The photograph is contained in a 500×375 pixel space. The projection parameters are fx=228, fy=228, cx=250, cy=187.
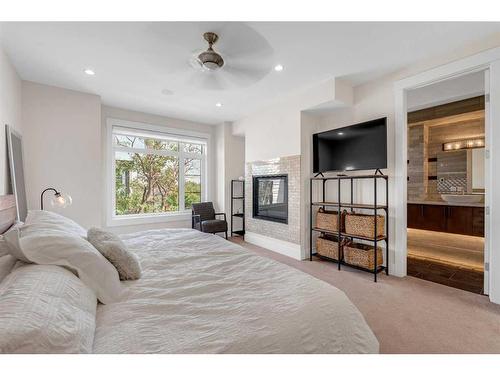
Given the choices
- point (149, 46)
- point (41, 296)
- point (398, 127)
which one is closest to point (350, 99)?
point (398, 127)

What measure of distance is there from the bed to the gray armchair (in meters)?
2.86

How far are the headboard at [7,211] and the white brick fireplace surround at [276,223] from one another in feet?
11.1

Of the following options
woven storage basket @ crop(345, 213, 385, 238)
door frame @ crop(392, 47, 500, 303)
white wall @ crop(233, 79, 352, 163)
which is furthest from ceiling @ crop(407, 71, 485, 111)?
woven storage basket @ crop(345, 213, 385, 238)

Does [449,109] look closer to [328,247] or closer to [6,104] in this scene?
[328,247]

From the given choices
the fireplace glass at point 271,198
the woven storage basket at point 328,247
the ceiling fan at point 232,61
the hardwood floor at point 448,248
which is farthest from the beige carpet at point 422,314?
the ceiling fan at point 232,61

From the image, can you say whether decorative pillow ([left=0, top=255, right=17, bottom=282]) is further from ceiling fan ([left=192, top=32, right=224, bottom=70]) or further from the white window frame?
the white window frame

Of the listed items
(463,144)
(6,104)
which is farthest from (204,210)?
(463,144)

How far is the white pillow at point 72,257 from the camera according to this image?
3.62ft

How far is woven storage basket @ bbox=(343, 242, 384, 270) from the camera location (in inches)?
115

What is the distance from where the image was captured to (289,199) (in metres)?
3.91
